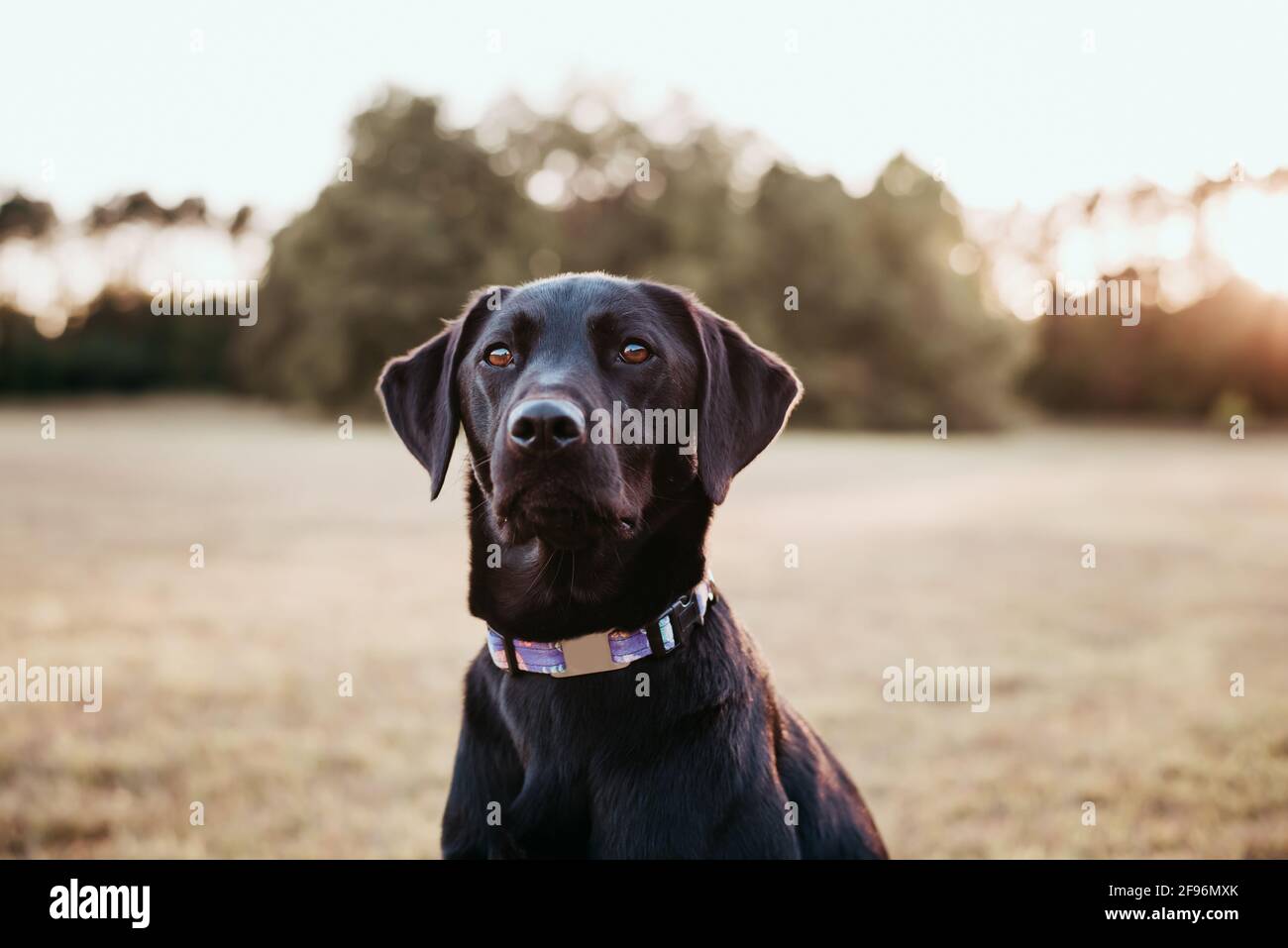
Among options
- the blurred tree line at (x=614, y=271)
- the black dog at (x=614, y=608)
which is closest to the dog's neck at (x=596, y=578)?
the black dog at (x=614, y=608)

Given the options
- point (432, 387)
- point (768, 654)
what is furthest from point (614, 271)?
point (432, 387)

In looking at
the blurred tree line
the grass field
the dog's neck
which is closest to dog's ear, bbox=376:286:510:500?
the dog's neck

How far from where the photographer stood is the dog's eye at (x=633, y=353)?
279 cm

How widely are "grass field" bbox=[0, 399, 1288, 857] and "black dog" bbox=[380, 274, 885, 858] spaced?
1464 mm

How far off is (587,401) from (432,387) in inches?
30.0

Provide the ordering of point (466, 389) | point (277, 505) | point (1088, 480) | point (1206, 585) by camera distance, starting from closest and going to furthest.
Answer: point (466, 389), point (1206, 585), point (277, 505), point (1088, 480)

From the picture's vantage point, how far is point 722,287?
3531 centimetres

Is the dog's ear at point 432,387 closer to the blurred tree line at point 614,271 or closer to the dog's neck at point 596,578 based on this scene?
the dog's neck at point 596,578

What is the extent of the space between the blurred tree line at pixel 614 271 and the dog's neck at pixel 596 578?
30754mm

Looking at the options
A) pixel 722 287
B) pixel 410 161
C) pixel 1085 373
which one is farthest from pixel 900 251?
pixel 410 161

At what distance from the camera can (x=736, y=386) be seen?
295 centimetres

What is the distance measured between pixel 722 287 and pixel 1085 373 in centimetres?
2254

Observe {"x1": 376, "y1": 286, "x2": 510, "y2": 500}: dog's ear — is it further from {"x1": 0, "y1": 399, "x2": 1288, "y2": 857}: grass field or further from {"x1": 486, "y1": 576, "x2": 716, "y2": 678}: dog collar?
{"x1": 0, "y1": 399, "x2": 1288, "y2": 857}: grass field
